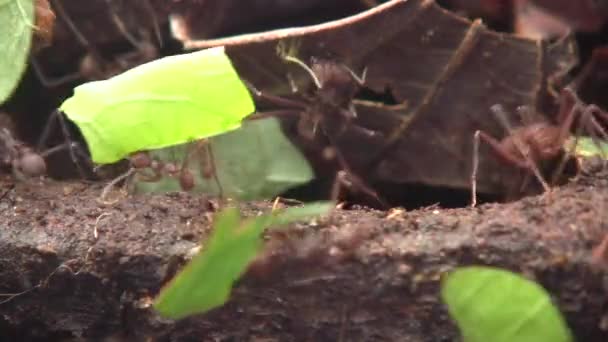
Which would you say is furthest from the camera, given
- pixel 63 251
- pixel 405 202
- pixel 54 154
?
pixel 54 154

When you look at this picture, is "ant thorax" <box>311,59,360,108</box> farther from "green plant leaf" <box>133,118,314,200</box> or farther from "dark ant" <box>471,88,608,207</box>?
"dark ant" <box>471,88,608,207</box>

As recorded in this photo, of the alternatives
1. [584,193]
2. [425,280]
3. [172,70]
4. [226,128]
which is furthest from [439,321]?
[172,70]

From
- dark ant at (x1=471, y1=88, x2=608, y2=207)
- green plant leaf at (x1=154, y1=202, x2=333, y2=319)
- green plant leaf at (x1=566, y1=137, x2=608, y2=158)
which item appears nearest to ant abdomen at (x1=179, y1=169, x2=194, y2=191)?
green plant leaf at (x1=154, y1=202, x2=333, y2=319)

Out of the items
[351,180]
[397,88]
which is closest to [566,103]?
[397,88]

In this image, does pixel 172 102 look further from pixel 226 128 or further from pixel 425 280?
pixel 425 280

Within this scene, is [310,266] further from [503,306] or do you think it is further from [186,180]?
[186,180]
